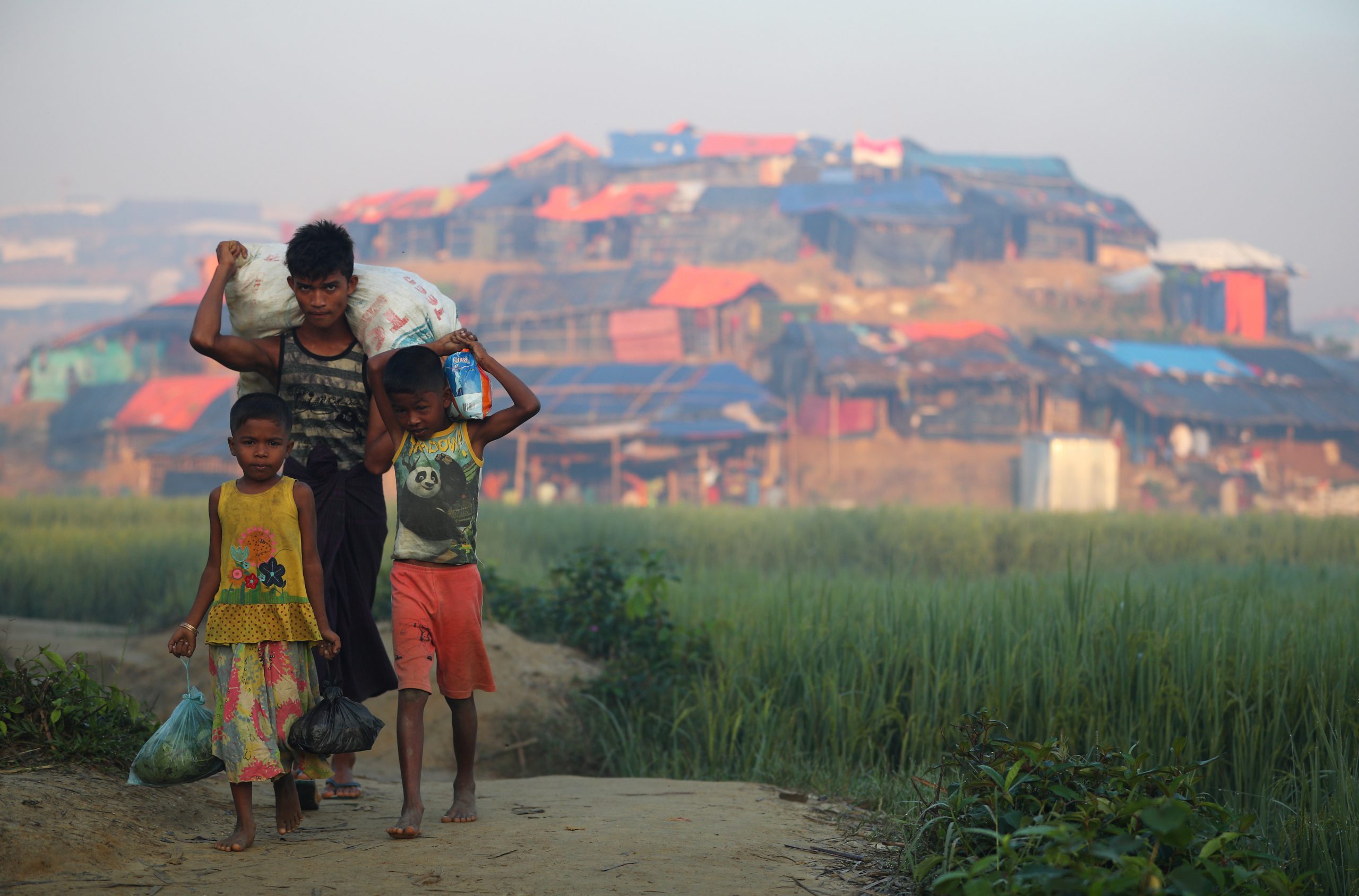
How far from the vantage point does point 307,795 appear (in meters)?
2.81

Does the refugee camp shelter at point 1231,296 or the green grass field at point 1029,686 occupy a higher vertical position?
the refugee camp shelter at point 1231,296

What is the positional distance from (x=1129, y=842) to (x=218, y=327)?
94.3 inches

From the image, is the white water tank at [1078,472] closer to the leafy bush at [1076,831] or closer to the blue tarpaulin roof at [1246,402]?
the blue tarpaulin roof at [1246,402]

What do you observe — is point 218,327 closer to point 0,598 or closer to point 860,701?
point 860,701

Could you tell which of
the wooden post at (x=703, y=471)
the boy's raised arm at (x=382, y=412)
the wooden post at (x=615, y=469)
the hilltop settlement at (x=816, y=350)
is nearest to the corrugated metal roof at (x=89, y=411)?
the hilltop settlement at (x=816, y=350)

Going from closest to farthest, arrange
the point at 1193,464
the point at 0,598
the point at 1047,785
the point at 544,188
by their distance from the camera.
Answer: the point at 1047,785 < the point at 0,598 < the point at 1193,464 < the point at 544,188

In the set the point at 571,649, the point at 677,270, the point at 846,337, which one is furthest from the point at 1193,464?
the point at 571,649

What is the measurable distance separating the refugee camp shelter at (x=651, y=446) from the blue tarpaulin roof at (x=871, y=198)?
386 inches

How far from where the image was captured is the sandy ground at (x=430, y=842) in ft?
7.01

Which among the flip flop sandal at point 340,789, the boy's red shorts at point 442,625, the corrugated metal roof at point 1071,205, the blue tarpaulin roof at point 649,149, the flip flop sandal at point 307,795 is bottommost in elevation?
the flip flop sandal at point 340,789

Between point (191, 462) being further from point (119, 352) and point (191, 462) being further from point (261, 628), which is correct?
point (261, 628)

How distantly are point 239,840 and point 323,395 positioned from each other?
1.15m

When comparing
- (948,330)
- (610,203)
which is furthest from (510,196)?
(948,330)

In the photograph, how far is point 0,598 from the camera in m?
7.52
